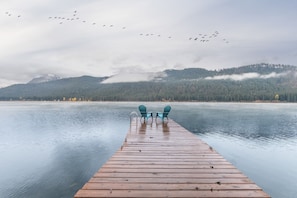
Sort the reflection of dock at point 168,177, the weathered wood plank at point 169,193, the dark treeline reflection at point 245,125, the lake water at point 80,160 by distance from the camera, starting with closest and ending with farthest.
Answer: the weathered wood plank at point 169,193 < the reflection of dock at point 168,177 < the lake water at point 80,160 < the dark treeline reflection at point 245,125

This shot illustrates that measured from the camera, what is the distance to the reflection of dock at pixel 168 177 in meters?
4.01

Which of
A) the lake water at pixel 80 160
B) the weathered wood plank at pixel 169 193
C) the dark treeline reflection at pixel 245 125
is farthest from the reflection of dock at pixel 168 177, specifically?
the dark treeline reflection at pixel 245 125

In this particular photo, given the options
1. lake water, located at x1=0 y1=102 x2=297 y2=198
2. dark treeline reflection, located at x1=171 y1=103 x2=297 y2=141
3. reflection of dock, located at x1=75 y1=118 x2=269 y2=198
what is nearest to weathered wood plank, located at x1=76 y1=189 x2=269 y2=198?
reflection of dock, located at x1=75 y1=118 x2=269 y2=198

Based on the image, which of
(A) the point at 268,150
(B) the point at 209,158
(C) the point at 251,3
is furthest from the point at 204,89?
(B) the point at 209,158

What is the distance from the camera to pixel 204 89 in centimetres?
12744

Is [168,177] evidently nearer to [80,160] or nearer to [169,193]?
[169,193]

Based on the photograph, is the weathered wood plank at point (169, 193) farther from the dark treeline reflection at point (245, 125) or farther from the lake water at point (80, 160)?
the dark treeline reflection at point (245, 125)

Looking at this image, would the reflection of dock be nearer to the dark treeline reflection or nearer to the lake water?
the lake water

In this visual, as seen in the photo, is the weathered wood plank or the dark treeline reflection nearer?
the weathered wood plank

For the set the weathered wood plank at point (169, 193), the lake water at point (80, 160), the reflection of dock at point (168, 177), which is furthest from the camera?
the lake water at point (80, 160)

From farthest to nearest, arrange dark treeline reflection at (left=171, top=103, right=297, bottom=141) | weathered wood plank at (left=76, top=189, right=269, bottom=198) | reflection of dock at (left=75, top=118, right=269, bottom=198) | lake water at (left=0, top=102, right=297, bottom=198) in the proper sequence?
1. dark treeline reflection at (left=171, top=103, right=297, bottom=141)
2. lake water at (left=0, top=102, right=297, bottom=198)
3. reflection of dock at (left=75, top=118, right=269, bottom=198)
4. weathered wood plank at (left=76, top=189, right=269, bottom=198)

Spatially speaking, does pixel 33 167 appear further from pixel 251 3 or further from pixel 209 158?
pixel 251 3

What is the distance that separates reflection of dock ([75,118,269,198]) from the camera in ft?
13.2

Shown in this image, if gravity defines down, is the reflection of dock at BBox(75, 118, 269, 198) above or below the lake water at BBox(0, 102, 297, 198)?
above
